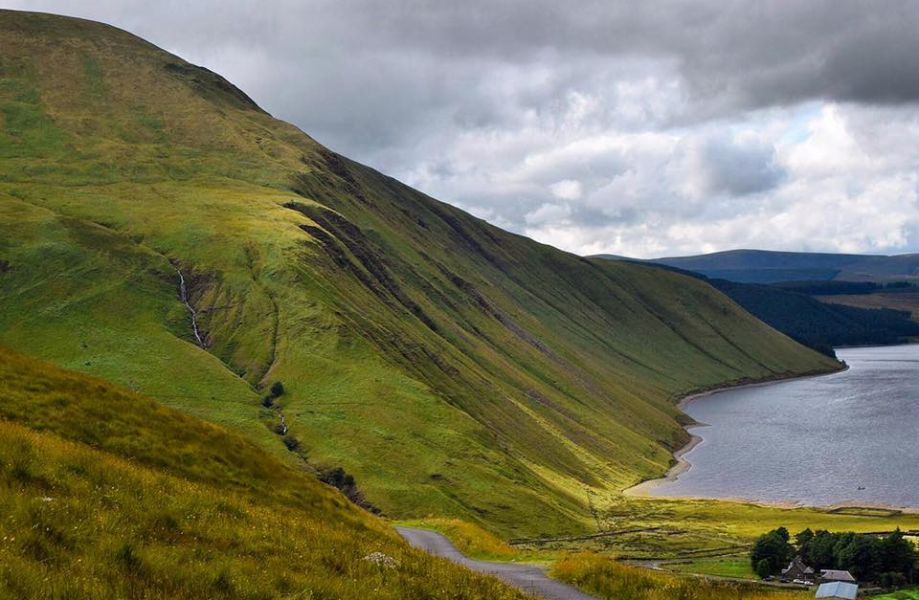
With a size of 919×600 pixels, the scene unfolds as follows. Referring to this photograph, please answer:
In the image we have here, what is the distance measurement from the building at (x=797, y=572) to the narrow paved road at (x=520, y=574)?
73.9 metres

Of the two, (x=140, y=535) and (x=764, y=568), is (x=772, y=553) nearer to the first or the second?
(x=764, y=568)

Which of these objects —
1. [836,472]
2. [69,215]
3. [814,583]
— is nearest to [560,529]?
[814,583]

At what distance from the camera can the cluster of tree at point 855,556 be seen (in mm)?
101812

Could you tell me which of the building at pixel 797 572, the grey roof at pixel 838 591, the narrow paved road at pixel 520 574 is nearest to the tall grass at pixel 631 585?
the narrow paved road at pixel 520 574

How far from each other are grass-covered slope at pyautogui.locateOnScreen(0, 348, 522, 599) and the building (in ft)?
293

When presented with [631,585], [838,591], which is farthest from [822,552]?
[631,585]

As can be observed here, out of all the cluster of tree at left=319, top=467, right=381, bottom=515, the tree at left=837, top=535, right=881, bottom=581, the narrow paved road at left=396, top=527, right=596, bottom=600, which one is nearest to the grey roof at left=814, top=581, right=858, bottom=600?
the narrow paved road at left=396, top=527, right=596, bottom=600

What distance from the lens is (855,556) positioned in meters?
103

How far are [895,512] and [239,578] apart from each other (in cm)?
16233

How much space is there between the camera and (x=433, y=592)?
1969cm

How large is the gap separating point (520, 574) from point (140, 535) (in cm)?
1679

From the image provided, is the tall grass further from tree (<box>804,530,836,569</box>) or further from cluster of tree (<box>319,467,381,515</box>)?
tree (<box>804,530,836,569</box>)

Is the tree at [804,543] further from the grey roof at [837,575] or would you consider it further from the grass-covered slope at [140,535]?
the grass-covered slope at [140,535]

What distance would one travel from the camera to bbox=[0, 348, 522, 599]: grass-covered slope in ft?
50.0
